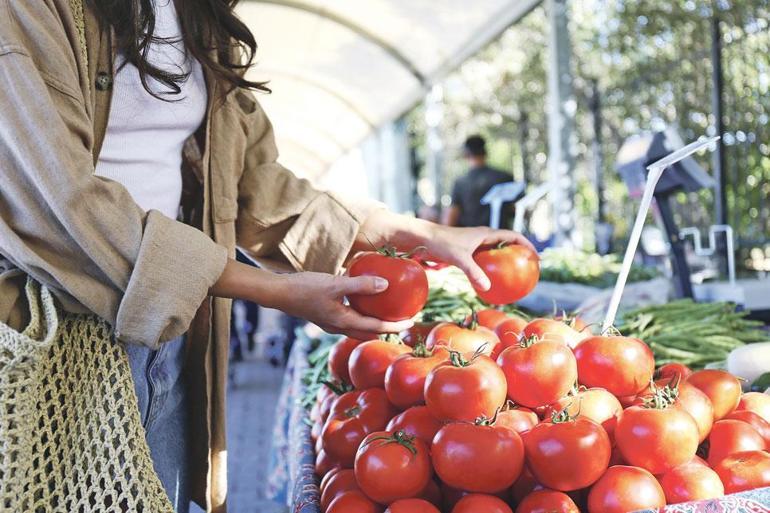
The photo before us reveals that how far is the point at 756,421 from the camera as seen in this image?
1.56 meters

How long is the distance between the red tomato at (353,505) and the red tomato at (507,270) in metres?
0.60

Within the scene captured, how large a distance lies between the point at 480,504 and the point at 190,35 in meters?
1.12

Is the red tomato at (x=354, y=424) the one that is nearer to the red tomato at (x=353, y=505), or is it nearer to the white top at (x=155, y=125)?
the red tomato at (x=353, y=505)

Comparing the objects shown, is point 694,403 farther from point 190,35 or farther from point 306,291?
point 190,35

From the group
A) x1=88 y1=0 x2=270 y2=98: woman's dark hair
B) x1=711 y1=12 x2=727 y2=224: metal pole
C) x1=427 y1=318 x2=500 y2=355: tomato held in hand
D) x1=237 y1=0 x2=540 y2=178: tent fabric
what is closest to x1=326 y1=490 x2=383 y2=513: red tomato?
x1=427 y1=318 x2=500 y2=355: tomato held in hand

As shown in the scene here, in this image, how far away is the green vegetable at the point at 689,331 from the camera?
2.71m

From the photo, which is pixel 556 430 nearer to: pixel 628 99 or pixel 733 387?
pixel 733 387

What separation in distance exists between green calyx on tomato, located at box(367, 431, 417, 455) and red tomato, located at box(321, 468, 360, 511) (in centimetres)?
13

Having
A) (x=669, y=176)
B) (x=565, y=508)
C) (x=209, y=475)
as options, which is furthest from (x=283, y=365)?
(x=565, y=508)

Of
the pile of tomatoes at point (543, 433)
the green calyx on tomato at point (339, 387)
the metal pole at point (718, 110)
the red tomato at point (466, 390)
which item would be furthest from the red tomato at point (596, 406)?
the metal pole at point (718, 110)

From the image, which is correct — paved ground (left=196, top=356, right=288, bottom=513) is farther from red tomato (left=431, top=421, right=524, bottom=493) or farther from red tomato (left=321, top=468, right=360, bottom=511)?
red tomato (left=431, top=421, right=524, bottom=493)

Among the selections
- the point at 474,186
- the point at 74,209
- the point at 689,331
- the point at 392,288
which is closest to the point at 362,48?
the point at 474,186

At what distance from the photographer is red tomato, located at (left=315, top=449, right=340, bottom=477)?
1.87 m

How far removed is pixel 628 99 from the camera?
9180 millimetres
